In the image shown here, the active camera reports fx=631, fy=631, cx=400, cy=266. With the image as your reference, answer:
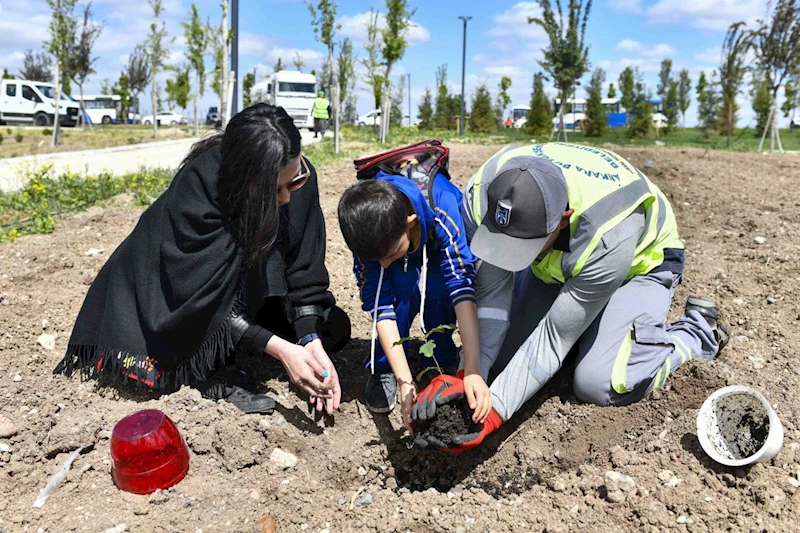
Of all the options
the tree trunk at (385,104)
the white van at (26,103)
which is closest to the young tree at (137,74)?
the white van at (26,103)

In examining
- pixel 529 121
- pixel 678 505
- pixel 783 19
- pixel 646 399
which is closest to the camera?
pixel 678 505

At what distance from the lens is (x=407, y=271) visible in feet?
7.92

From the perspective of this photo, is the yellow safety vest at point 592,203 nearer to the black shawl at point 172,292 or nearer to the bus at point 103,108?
the black shawl at point 172,292

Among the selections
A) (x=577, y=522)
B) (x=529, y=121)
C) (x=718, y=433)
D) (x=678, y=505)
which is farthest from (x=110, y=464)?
(x=529, y=121)

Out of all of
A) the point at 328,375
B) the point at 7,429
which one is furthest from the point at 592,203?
the point at 7,429

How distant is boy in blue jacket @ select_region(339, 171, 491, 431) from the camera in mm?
1936

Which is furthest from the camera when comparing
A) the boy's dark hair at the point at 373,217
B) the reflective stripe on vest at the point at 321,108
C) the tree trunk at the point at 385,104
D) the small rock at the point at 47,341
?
the reflective stripe on vest at the point at 321,108

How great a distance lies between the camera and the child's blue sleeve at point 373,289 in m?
2.31

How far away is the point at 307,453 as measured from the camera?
2209mm

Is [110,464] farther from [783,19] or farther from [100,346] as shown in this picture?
[783,19]

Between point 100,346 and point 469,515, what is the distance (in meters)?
1.41

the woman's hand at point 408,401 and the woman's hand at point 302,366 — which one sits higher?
the woman's hand at point 302,366

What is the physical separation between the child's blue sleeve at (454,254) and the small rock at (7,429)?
59.9 inches

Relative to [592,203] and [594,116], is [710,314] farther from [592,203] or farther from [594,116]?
[594,116]
